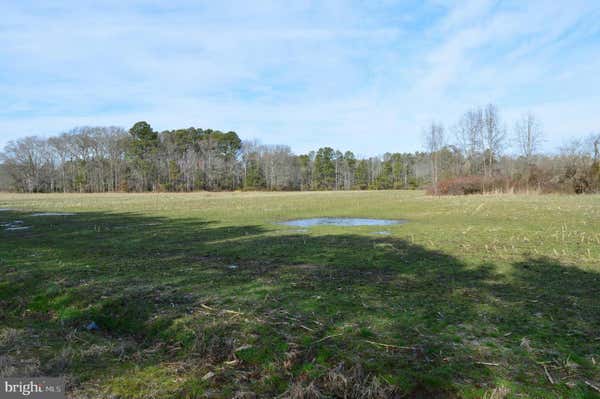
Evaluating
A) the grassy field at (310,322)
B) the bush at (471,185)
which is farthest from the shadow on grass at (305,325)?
the bush at (471,185)

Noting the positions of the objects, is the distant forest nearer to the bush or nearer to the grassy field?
the bush

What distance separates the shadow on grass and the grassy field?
0.02 m

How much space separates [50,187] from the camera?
9344cm

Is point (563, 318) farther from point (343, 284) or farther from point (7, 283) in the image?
point (7, 283)

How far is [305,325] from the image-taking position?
16.1 ft

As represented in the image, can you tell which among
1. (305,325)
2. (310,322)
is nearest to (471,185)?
(310,322)

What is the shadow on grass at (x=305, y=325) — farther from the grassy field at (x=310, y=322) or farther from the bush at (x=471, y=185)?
the bush at (x=471, y=185)

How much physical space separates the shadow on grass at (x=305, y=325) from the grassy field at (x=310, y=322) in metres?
0.02

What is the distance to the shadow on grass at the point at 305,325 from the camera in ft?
12.1

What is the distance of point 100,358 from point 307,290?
11.1 ft

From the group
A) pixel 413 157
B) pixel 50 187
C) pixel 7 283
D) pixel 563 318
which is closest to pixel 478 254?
pixel 563 318

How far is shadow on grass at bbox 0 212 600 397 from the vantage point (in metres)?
3.69

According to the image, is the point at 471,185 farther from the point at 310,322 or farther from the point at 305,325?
the point at 305,325

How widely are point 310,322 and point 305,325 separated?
0.12m
